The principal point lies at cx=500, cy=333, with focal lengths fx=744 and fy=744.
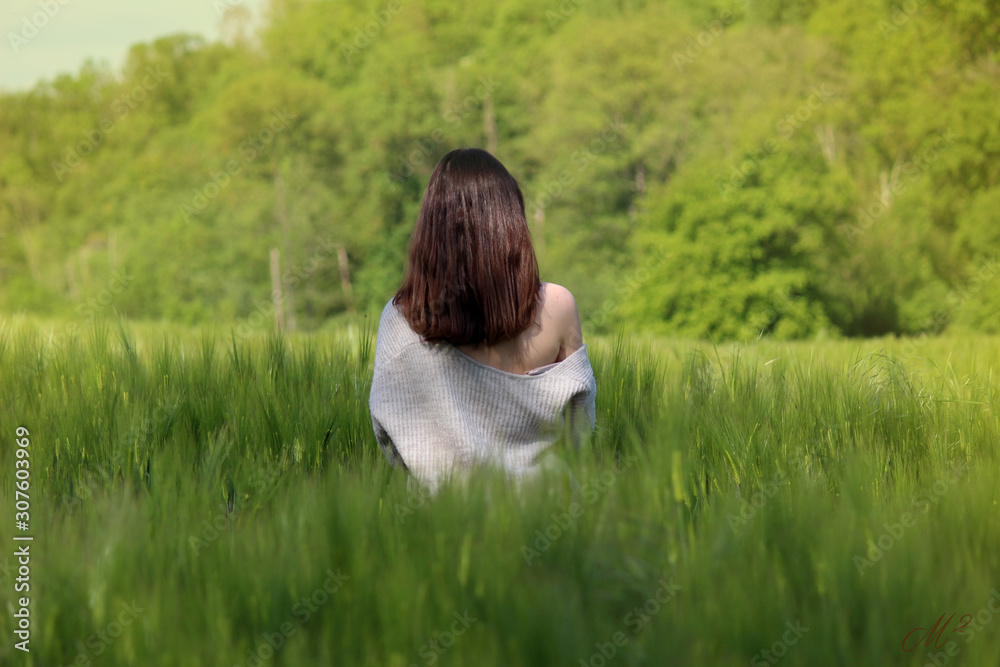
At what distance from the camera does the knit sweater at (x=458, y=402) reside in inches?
90.9

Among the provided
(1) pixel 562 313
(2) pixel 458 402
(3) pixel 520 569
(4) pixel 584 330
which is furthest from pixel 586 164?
(3) pixel 520 569

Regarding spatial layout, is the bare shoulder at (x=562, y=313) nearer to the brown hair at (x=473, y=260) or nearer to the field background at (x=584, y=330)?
the brown hair at (x=473, y=260)

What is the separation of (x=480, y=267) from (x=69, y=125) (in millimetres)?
58801

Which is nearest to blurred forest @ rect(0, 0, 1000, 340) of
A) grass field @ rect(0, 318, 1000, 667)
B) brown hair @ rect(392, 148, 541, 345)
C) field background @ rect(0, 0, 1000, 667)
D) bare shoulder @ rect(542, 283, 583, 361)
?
field background @ rect(0, 0, 1000, 667)

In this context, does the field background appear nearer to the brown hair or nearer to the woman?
the woman

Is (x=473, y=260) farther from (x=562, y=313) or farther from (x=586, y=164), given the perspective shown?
(x=586, y=164)

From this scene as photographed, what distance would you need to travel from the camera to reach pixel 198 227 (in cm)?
4147

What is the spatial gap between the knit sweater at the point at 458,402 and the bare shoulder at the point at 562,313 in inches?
3.7

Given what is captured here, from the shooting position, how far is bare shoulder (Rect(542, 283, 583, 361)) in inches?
97.7

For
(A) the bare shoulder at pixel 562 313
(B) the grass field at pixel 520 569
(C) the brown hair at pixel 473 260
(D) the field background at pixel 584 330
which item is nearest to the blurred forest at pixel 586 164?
(D) the field background at pixel 584 330

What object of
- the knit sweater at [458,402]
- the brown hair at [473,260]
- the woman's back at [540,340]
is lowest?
the knit sweater at [458,402]

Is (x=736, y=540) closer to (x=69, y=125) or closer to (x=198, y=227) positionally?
(x=198, y=227)

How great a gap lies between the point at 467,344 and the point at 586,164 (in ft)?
105

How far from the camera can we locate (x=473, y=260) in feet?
Result: 7.72
